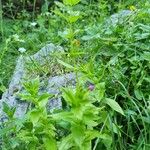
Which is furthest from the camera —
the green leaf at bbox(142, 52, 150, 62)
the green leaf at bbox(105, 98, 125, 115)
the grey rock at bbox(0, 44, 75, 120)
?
the grey rock at bbox(0, 44, 75, 120)

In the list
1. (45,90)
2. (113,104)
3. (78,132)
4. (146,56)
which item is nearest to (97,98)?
(113,104)

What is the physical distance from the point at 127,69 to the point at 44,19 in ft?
7.25

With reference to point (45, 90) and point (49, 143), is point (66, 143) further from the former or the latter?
point (45, 90)

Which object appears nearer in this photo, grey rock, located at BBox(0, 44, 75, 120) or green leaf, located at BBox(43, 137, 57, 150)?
green leaf, located at BBox(43, 137, 57, 150)

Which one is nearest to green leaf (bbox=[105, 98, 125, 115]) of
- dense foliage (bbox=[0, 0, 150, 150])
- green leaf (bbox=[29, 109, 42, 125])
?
dense foliage (bbox=[0, 0, 150, 150])

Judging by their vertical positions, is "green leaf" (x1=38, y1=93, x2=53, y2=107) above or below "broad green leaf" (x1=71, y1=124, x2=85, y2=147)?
above

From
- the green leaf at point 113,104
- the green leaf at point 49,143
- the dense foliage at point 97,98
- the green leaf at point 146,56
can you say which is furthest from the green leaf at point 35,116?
the green leaf at point 146,56

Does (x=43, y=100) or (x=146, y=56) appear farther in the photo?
(x=146, y=56)

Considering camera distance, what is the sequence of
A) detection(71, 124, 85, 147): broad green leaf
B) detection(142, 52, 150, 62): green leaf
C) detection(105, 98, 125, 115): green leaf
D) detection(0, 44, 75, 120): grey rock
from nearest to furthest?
detection(71, 124, 85, 147): broad green leaf
detection(105, 98, 125, 115): green leaf
detection(142, 52, 150, 62): green leaf
detection(0, 44, 75, 120): grey rock

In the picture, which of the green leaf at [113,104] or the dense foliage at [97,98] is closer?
the dense foliage at [97,98]

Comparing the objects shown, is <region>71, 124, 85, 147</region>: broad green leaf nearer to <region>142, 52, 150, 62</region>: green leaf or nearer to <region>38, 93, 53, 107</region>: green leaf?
<region>38, 93, 53, 107</region>: green leaf

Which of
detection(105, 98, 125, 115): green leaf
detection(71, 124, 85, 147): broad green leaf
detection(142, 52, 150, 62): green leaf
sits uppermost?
detection(142, 52, 150, 62): green leaf

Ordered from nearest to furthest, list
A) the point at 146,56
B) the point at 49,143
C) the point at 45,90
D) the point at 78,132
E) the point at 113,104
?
the point at 78,132 < the point at 49,143 < the point at 113,104 < the point at 146,56 < the point at 45,90

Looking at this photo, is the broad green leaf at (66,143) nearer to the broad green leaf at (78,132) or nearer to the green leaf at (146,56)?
the broad green leaf at (78,132)
